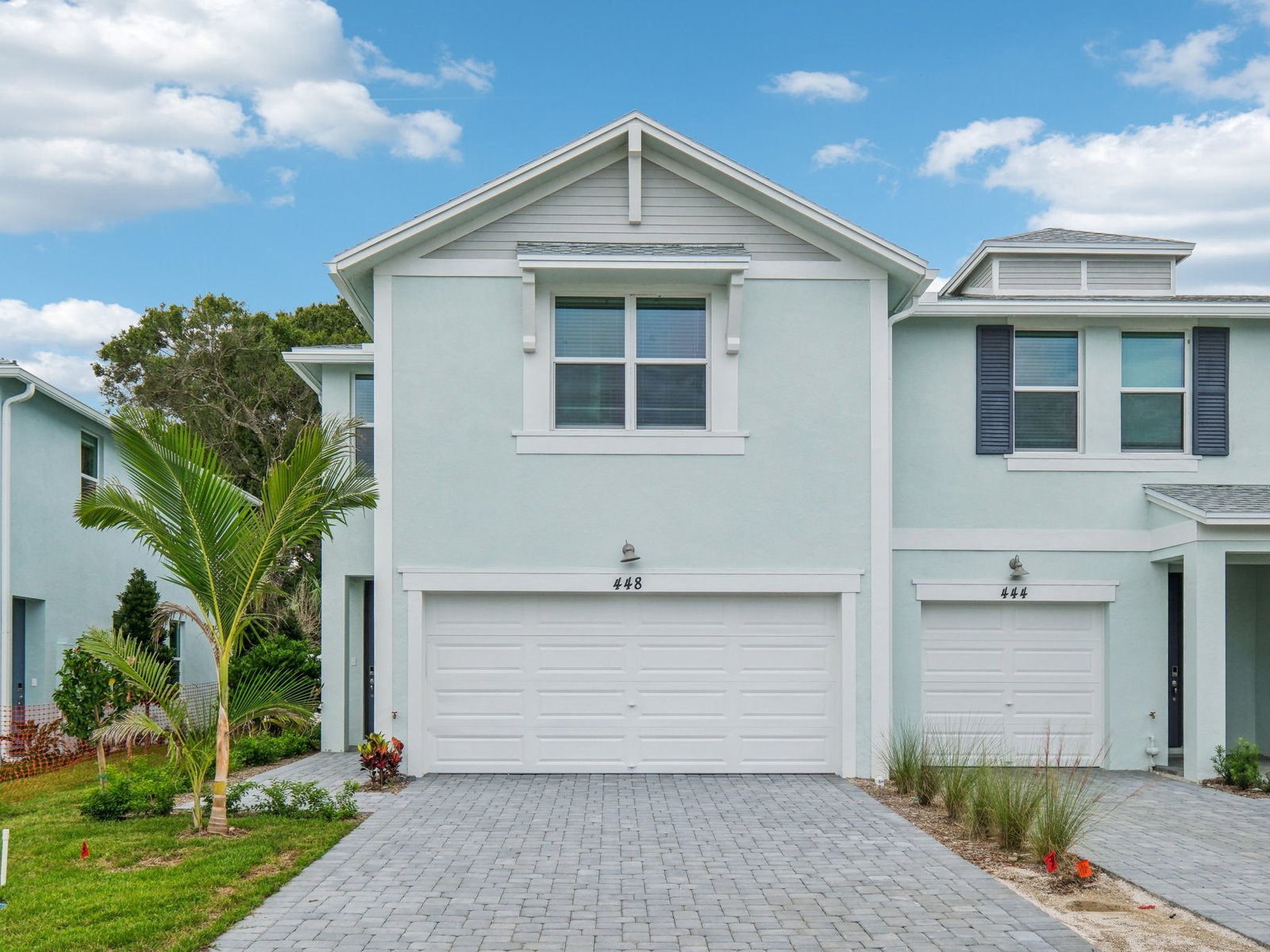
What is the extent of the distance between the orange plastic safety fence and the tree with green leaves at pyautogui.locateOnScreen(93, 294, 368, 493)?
17.1 metres

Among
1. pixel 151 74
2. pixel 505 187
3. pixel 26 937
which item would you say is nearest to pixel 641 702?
pixel 505 187

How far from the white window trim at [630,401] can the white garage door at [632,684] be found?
177cm

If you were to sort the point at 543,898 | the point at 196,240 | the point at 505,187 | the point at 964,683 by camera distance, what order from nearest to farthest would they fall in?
the point at 543,898
the point at 505,187
the point at 964,683
the point at 196,240

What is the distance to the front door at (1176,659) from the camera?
14.2 metres

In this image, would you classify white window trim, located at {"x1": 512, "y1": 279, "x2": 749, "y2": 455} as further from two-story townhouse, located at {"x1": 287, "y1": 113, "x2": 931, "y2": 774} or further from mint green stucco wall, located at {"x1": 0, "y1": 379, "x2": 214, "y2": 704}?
mint green stucco wall, located at {"x1": 0, "y1": 379, "x2": 214, "y2": 704}

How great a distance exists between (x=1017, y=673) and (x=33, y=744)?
521 inches

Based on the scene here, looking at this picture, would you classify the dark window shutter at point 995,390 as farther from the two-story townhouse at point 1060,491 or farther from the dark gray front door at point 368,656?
the dark gray front door at point 368,656

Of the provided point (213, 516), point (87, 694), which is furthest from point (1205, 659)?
point (87, 694)

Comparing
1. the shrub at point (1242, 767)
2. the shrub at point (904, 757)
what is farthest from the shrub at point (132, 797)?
the shrub at point (1242, 767)

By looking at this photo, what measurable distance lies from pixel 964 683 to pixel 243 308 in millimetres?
29185

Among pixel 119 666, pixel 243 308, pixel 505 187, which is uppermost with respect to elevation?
pixel 243 308

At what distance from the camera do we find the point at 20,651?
16.0m

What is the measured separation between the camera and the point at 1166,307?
1363 cm

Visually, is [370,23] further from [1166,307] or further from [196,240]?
[196,240]
